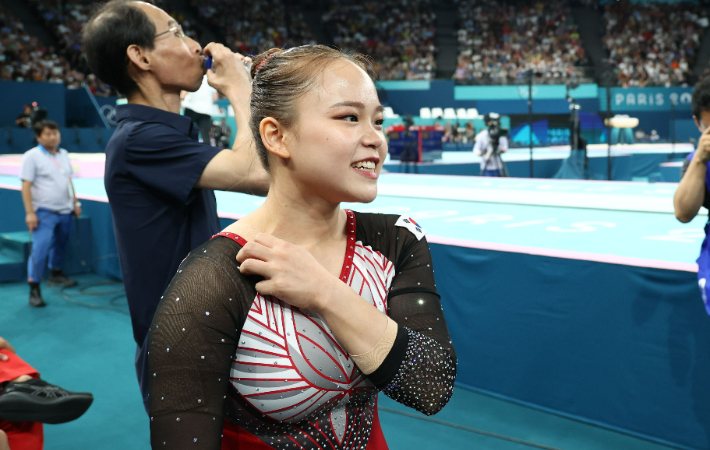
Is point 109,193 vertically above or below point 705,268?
above

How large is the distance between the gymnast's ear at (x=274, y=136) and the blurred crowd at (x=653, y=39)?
21053 millimetres

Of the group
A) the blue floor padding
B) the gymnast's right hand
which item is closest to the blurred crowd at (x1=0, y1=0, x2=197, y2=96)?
the blue floor padding

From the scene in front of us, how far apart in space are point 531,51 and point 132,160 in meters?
23.0

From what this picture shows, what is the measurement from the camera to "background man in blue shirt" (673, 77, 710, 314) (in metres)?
1.96

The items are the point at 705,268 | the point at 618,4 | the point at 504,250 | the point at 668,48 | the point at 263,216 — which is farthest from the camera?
the point at 618,4

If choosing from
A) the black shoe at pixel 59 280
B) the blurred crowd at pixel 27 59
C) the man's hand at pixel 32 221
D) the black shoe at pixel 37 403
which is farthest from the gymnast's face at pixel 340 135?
the blurred crowd at pixel 27 59

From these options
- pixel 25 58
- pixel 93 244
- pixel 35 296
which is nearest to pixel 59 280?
pixel 93 244

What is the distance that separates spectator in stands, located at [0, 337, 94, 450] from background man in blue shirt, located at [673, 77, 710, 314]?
1861mm

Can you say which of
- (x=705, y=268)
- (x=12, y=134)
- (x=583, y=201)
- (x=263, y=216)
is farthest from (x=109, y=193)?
(x=12, y=134)

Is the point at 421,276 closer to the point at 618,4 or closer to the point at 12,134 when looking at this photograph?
the point at 12,134

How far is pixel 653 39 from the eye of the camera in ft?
74.2

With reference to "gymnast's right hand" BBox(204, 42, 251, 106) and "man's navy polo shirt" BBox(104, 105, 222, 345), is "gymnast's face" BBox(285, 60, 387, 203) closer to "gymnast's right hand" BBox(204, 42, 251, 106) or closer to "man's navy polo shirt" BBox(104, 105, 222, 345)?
"man's navy polo shirt" BBox(104, 105, 222, 345)

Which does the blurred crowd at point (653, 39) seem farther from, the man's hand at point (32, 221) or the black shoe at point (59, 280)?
the man's hand at point (32, 221)

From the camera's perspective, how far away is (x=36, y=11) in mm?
19312
